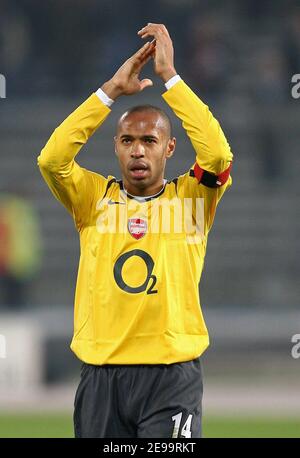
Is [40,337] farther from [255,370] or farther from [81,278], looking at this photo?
[81,278]

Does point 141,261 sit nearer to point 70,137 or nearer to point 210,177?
point 210,177

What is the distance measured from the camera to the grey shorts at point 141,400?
4629 mm

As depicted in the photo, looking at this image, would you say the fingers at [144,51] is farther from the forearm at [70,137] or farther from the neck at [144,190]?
the neck at [144,190]

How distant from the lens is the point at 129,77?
15.9 ft

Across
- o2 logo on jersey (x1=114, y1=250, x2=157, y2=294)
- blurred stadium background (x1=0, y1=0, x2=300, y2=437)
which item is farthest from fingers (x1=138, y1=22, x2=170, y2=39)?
blurred stadium background (x1=0, y1=0, x2=300, y2=437)

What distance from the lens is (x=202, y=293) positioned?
522 inches

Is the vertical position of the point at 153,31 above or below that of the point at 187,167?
below

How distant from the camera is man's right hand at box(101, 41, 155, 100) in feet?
15.8

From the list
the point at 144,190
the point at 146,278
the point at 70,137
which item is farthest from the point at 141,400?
the point at 70,137

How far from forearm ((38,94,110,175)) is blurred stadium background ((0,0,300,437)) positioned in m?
6.14

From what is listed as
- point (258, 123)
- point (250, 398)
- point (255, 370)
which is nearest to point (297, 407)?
point (250, 398)

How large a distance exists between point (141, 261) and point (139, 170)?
15.8 inches

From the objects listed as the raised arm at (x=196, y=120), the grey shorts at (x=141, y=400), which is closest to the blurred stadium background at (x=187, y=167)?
the grey shorts at (x=141, y=400)

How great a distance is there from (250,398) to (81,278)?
5975 mm
